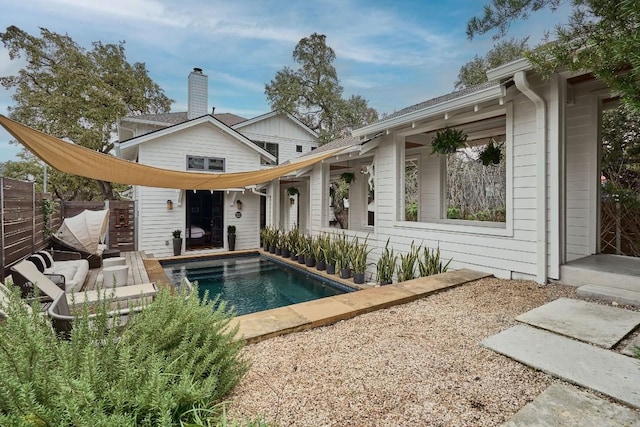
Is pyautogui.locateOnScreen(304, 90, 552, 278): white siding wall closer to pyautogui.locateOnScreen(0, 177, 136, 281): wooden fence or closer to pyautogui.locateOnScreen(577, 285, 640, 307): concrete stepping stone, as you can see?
pyautogui.locateOnScreen(577, 285, 640, 307): concrete stepping stone

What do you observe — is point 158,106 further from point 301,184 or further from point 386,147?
point 386,147

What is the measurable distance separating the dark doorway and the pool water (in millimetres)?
2373

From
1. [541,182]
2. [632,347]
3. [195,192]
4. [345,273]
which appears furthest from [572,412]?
[195,192]

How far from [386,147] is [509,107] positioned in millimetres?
2658

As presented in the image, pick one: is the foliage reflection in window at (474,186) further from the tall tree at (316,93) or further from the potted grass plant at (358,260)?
the tall tree at (316,93)

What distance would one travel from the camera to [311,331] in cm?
296

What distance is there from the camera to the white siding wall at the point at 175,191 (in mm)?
11062

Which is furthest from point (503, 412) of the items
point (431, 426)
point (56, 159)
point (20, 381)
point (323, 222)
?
point (323, 222)

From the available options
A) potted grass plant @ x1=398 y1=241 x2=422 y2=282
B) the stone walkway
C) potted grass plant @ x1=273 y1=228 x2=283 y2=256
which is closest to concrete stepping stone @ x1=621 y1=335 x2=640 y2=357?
the stone walkway

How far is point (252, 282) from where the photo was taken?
8141mm

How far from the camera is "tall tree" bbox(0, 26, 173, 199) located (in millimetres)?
16969

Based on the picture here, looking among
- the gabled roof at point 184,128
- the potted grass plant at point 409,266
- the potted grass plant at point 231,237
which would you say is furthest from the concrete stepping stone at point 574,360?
the gabled roof at point 184,128

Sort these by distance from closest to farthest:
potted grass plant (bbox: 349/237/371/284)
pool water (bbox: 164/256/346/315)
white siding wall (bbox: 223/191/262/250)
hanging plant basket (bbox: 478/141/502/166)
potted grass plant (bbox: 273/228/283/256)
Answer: hanging plant basket (bbox: 478/141/502/166)
pool water (bbox: 164/256/346/315)
potted grass plant (bbox: 349/237/371/284)
potted grass plant (bbox: 273/228/283/256)
white siding wall (bbox: 223/191/262/250)

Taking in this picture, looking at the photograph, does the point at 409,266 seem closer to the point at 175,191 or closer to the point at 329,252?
the point at 329,252
